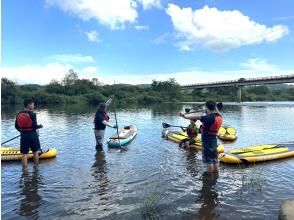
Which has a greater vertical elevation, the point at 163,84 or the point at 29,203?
the point at 163,84

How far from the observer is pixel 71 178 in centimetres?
934

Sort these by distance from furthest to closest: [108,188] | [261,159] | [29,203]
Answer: [261,159] → [108,188] → [29,203]

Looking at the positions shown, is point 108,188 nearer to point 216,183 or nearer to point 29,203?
point 29,203

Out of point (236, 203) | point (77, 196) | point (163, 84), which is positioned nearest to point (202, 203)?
point (236, 203)

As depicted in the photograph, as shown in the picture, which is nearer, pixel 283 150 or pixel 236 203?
pixel 236 203

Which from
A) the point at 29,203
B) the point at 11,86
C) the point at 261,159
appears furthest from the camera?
the point at 11,86

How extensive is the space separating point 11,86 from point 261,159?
71743 millimetres

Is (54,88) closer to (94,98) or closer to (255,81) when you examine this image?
(94,98)

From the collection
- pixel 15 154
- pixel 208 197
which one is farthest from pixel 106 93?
pixel 208 197

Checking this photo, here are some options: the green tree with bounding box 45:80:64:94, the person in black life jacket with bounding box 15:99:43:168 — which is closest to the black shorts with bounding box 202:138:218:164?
the person in black life jacket with bounding box 15:99:43:168

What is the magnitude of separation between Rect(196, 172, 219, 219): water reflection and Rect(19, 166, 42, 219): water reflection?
3672 millimetres

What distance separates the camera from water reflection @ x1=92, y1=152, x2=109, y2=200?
820cm

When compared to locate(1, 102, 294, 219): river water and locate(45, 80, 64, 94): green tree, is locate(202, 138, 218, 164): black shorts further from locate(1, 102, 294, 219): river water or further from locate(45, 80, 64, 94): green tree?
locate(45, 80, 64, 94): green tree

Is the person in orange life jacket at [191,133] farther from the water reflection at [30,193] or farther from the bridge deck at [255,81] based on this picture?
the bridge deck at [255,81]
